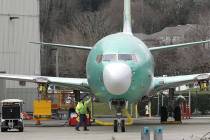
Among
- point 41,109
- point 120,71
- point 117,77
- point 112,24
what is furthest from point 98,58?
point 112,24

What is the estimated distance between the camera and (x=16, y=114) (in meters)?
28.9

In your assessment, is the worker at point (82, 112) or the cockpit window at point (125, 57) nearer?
the cockpit window at point (125, 57)

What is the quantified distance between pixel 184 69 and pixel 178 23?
4168 centimetres

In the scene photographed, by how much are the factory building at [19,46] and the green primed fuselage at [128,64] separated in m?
17.1

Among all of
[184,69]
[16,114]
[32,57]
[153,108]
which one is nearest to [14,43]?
[32,57]

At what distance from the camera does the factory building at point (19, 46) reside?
45312 millimetres

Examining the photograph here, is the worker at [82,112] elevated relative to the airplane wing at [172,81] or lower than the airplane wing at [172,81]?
lower

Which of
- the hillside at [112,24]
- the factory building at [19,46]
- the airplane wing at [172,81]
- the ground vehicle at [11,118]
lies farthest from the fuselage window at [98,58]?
the hillside at [112,24]

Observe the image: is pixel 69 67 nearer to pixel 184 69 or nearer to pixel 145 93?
pixel 184 69

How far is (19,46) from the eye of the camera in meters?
46.1

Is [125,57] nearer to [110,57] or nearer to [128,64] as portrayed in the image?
[128,64]

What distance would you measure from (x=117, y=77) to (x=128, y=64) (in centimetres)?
161

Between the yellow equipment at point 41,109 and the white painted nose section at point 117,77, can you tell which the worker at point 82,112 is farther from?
the yellow equipment at point 41,109

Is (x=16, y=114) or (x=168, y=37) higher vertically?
(x=168, y=37)
